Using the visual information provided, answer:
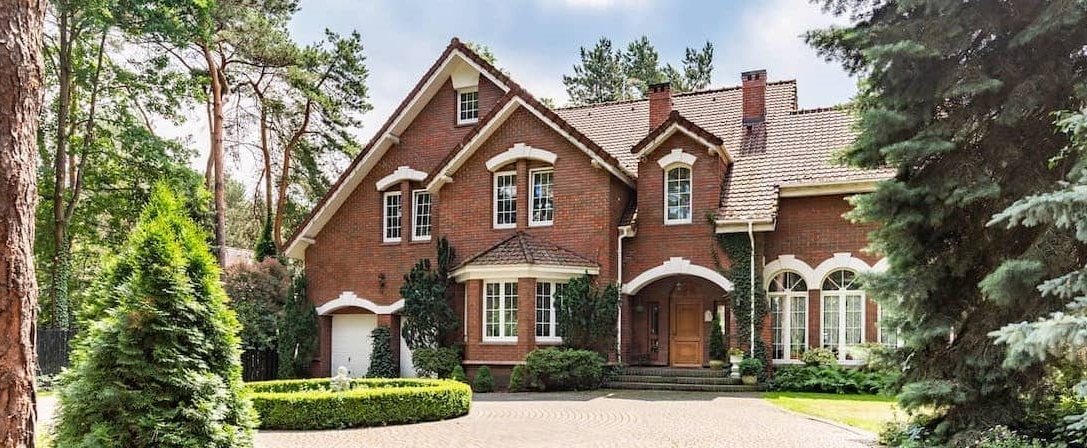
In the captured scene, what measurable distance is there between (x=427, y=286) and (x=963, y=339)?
1358 cm

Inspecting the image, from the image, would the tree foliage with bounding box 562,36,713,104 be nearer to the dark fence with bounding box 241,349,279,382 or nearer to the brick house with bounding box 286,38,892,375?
the brick house with bounding box 286,38,892,375

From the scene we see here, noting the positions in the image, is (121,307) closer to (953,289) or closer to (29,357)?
(29,357)

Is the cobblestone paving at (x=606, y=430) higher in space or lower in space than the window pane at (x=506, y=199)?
lower

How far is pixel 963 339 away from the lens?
9.42m

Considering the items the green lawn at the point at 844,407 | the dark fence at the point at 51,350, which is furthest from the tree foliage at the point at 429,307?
the dark fence at the point at 51,350

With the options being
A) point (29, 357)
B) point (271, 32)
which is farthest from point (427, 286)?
point (29, 357)

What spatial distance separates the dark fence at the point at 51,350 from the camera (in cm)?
2262

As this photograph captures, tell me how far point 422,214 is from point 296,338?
15.8ft

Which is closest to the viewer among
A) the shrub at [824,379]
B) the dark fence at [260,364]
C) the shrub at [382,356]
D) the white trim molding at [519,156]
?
the shrub at [824,379]

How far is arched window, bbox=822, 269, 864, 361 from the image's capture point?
61.6ft

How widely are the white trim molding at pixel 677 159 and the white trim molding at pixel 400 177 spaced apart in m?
6.74

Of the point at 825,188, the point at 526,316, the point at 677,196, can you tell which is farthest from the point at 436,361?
the point at 825,188

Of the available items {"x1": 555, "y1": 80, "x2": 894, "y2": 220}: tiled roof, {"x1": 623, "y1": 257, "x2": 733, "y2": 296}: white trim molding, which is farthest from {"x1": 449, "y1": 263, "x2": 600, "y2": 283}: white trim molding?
{"x1": 555, "y1": 80, "x2": 894, "y2": 220}: tiled roof

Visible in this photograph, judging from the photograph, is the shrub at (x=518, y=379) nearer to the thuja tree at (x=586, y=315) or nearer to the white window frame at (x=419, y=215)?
the thuja tree at (x=586, y=315)
